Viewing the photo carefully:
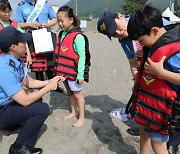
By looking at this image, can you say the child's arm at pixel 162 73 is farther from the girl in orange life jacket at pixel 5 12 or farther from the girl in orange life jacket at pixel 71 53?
the girl in orange life jacket at pixel 5 12

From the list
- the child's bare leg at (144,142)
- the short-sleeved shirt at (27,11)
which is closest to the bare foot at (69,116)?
the child's bare leg at (144,142)

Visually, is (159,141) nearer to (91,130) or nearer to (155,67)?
(155,67)

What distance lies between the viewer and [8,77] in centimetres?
299

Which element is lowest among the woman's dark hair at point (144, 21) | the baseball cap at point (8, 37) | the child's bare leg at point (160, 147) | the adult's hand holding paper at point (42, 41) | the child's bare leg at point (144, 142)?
the child's bare leg at point (144, 142)

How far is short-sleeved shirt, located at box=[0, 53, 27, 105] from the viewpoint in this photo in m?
2.99

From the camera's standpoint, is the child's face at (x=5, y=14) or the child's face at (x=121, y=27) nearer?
the child's face at (x=121, y=27)

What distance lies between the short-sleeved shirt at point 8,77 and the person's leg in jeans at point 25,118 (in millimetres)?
136

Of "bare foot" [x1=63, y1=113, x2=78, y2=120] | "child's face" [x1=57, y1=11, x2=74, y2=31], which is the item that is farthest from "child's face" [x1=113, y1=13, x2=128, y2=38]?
"bare foot" [x1=63, y1=113, x2=78, y2=120]

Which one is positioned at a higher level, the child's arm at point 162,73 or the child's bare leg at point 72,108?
the child's arm at point 162,73

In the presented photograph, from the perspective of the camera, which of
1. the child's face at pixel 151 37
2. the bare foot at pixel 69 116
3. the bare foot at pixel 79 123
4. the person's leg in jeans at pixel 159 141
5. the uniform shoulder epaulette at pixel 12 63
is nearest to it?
the child's face at pixel 151 37

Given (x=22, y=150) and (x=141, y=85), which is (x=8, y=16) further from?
(x=141, y=85)

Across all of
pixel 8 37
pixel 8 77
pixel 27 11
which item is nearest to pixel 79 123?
pixel 8 77

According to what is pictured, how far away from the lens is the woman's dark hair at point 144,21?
2.20 m

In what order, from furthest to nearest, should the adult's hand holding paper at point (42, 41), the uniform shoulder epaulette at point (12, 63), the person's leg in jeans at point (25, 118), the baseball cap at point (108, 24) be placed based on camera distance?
the adult's hand holding paper at point (42, 41), the person's leg in jeans at point (25, 118), the uniform shoulder epaulette at point (12, 63), the baseball cap at point (108, 24)
